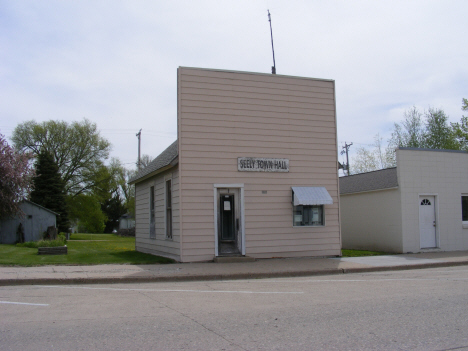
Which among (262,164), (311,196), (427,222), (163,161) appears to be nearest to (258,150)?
(262,164)

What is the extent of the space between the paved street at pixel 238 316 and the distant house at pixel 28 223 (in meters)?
21.7

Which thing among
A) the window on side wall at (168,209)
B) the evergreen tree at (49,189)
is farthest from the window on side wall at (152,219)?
the evergreen tree at (49,189)

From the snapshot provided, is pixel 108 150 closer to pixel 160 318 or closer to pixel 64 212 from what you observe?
pixel 64 212

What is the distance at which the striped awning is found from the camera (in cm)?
1527

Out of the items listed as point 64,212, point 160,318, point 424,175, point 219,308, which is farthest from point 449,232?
point 64,212

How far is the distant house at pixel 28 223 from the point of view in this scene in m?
29.3

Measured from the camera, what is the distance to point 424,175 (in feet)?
61.2

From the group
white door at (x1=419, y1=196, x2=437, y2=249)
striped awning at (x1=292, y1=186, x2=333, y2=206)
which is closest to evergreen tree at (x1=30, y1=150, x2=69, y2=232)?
striped awning at (x1=292, y1=186, x2=333, y2=206)

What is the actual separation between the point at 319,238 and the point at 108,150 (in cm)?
3948

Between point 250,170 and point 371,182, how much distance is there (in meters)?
8.13

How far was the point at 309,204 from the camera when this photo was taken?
15.4 metres

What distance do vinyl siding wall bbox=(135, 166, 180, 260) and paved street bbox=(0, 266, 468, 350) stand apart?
4.10 meters

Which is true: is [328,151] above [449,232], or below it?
above

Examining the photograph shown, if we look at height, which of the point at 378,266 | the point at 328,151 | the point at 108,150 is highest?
the point at 108,150
